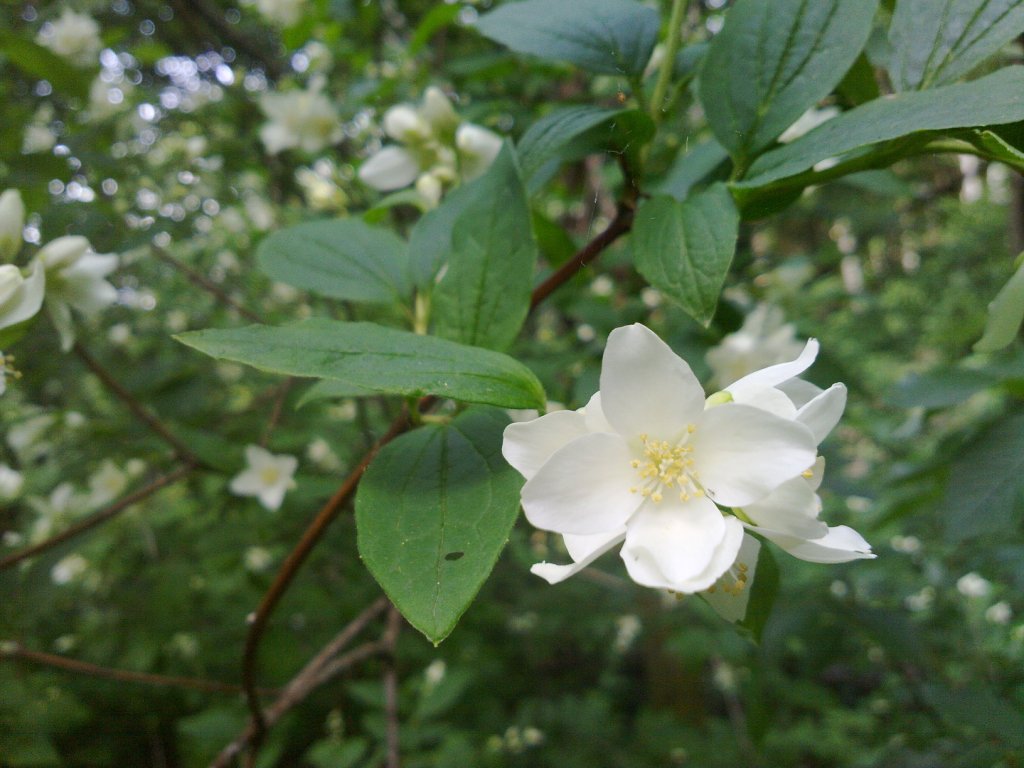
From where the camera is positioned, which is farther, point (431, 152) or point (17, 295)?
point (431, 152)

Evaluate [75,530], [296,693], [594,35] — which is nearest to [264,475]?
[75,530]

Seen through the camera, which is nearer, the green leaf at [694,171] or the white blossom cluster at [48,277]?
the white blossom cluster at [48,277]

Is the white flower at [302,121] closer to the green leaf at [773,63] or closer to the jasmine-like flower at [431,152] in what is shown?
the jasmine-like flower at [431,152]

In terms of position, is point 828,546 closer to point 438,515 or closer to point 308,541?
point 438,515

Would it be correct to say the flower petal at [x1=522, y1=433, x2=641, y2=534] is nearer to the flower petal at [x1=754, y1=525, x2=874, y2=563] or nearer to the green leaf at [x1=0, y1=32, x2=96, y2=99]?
Answer: the flower petal at [x1=754, y1=525, x2=874, y2=563]

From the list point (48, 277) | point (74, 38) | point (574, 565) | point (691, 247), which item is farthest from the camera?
point (74, 38)


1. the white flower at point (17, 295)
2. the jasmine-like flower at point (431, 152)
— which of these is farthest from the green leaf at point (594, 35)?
the white flower at point (17, 295)

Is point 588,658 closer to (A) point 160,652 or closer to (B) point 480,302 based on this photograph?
(A) point 160,652
